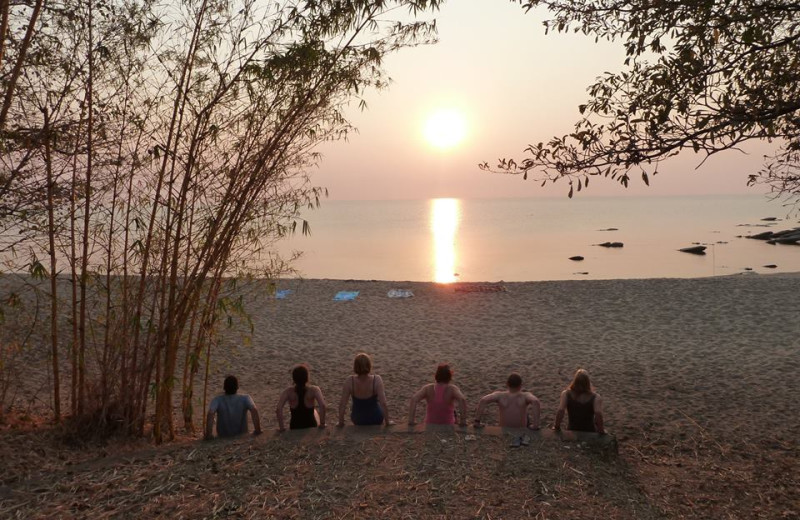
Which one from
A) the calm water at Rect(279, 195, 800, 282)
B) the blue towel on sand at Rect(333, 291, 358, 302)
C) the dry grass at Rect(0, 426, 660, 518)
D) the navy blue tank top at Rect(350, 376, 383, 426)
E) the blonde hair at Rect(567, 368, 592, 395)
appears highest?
the calm water at Rect(279, 195, 800, 282)

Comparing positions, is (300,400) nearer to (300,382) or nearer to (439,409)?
(300,382)

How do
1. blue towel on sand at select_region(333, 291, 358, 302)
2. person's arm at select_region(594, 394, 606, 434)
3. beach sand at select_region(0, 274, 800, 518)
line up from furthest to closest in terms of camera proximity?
blue towel on sand at select_region(333, 291, 358, 302) < person's arm at select_region(594, 394, 606, 434) < beach sand at select_region(0, 274, 800, 518)

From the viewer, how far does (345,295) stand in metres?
16.8

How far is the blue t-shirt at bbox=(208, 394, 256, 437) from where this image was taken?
5.62 m

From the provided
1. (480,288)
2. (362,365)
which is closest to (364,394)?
(362,365)

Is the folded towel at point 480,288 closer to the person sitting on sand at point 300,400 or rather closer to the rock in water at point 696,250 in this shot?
the person sitting on sand at point 300,400

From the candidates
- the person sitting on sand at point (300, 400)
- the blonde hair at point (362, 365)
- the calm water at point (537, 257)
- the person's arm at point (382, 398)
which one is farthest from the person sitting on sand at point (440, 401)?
the calm water at point (537, 257)

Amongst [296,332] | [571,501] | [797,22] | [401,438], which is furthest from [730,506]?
[296,332]

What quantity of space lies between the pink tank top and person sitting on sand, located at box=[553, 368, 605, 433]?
993 mm

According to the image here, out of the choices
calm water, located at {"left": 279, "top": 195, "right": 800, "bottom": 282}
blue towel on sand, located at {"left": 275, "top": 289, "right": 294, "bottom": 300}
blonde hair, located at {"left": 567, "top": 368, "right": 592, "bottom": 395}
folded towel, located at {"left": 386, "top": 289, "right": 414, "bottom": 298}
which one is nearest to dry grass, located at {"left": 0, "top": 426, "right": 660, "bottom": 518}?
blonde hair, located at {"left": 567, "top": 368, "right": 592, "bottom": 395}

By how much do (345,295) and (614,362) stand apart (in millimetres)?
8439

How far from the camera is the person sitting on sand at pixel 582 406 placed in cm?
554

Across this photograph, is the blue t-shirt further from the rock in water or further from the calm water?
the rock in water

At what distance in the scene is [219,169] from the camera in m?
5.46
